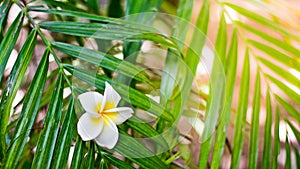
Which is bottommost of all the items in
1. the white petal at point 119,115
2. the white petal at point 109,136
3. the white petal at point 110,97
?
the white petal at point 109,136

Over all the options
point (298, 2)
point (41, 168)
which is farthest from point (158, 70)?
point (298, 2)

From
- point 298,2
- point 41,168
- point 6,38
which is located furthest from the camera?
point 298,2

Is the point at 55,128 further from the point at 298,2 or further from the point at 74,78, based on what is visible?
the point at 298,2

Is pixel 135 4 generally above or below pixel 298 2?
below
